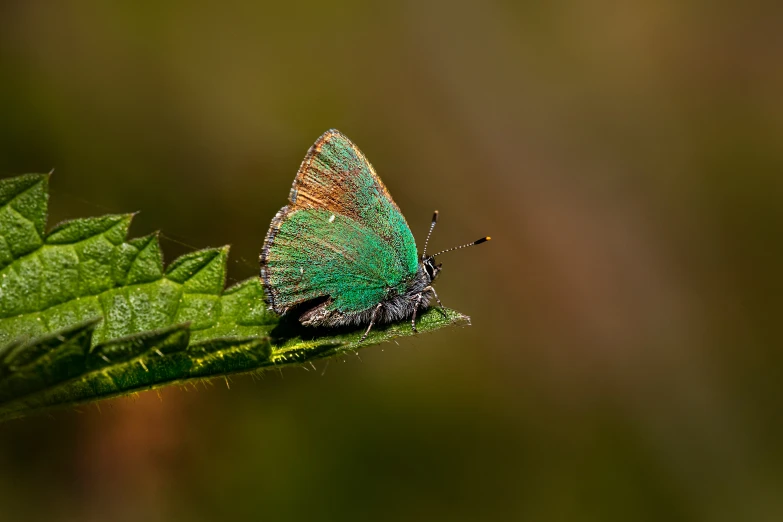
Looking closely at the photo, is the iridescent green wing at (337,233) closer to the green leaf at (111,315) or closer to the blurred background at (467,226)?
the green leaf at (111,315)

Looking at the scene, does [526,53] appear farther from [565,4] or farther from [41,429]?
[41,429]

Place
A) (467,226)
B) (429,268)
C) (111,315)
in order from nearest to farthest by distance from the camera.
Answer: (111,315) < (429,268) < (467,226)

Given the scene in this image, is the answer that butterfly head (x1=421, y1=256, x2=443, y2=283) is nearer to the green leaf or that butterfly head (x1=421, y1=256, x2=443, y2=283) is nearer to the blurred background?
the green leaf

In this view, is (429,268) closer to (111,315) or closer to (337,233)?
(337,233)

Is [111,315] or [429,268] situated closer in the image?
[111,315]

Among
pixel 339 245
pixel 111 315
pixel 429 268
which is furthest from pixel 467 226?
pixel 111 315

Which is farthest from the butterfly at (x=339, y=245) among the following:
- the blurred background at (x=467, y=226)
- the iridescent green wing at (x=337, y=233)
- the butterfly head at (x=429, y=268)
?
the blurred background at (x=467, y=226)

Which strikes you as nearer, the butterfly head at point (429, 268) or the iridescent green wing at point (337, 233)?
the iridescent green wing at point (337, 233)
